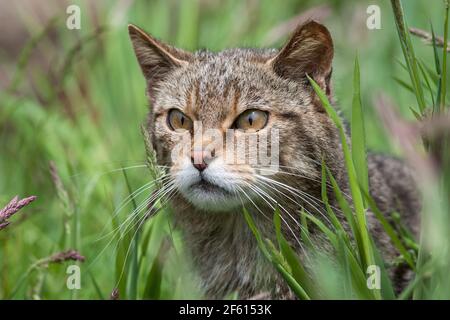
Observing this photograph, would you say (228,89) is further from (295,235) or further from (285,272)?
(285,272)

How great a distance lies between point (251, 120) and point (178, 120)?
1.08ft

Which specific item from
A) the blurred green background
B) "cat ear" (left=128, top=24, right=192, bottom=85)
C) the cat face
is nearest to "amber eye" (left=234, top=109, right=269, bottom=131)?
the cat face

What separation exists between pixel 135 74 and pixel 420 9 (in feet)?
6.61

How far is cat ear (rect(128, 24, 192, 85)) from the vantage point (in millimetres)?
3219

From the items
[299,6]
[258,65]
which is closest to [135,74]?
[299,6]

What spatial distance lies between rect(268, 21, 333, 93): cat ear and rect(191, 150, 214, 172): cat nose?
525mm

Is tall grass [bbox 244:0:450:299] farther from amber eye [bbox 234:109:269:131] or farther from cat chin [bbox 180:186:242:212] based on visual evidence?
amber eye [bbox 234:109:269:131]

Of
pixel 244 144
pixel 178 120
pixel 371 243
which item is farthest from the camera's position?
pixel 178 120

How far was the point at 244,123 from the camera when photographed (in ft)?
9.48

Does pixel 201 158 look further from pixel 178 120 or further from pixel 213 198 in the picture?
pixel 178 120

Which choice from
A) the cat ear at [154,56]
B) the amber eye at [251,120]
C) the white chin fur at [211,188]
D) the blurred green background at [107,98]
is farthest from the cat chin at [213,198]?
the cat ear at [154,56]

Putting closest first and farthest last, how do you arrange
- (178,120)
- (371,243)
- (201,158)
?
(371,243) → (201,158) → (178,120)

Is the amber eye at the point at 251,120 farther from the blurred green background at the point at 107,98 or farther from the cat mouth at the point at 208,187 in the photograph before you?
the blurred green background at the point at 107,98

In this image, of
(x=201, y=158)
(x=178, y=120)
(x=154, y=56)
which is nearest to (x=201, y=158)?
(x=201, y=158)
